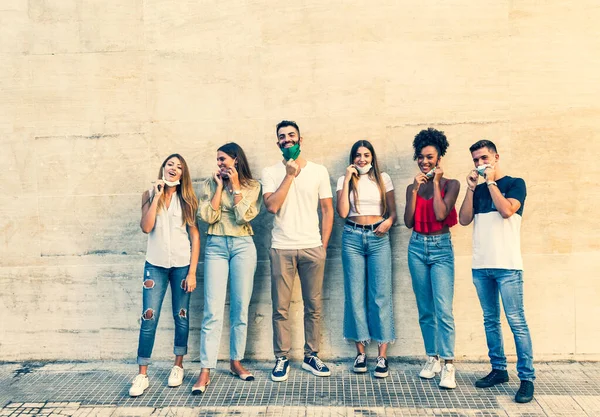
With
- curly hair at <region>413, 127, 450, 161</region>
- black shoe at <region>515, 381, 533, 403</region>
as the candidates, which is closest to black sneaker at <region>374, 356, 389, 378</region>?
black shoe at <region>515, 381, 533, 403</region>

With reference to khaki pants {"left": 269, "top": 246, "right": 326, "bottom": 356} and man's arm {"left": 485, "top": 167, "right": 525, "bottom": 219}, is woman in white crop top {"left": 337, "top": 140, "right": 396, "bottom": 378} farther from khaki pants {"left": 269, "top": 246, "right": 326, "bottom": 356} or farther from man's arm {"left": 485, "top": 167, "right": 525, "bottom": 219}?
man's arm {"left": 485, "top": 167, "right": 525, "bottom": 219}

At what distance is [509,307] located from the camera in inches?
168

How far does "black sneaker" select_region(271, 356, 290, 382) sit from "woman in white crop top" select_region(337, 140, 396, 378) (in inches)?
24.9

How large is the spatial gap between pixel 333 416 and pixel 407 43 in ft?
11.2

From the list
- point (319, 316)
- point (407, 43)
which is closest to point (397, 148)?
point (407, 43)

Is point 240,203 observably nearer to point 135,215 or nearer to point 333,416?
point 135,215

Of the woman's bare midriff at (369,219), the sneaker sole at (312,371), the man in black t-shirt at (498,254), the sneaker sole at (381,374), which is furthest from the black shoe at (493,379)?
the woman's bare midriff at (369,219)

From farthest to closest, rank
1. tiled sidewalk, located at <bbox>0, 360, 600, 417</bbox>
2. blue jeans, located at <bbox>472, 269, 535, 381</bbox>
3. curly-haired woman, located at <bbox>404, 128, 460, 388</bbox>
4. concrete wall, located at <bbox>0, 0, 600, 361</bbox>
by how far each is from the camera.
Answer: concrete wall, located at <bbox>0, 0, 600, 361</bbox> → curly-haired woman, located at <bbox>404, 128, 460, 388</bbox> → blue jeans, located at <bbox>472, 269, 535, 381</bbox> → tiled sidewalk, located at <bbox>0, 360, 600, 417</bbox>

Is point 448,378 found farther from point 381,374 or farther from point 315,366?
point 315,366

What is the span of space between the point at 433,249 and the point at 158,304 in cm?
242

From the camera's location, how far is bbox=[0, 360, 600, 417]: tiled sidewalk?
162 inches

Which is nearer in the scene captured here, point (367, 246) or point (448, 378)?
point (448, 378)

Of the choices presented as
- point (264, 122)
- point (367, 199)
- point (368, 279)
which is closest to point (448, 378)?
point (368, 279)

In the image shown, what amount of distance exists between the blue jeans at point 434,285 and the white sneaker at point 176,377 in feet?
7.17
